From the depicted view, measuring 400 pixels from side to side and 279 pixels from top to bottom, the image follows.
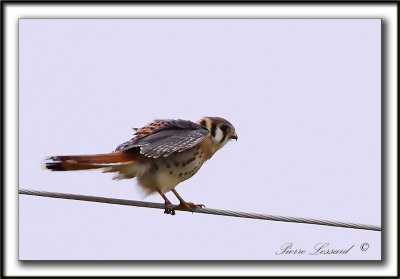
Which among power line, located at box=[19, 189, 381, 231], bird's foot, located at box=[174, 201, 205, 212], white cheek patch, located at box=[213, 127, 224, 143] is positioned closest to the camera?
power line, located at box=[19, 189, 381, 231]

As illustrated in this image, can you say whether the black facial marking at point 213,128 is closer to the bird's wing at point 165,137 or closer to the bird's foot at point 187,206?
the bird's wing at point 165,137

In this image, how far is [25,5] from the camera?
4.57 m

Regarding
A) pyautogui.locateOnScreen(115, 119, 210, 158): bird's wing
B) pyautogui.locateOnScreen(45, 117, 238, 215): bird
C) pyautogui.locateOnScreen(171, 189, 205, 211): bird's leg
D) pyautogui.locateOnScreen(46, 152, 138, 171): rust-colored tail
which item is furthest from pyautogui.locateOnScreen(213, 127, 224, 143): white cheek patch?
pyautogui.locateOnScreen(46, 152, 138, 171): rust-colored tail

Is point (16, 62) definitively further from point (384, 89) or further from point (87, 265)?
point (384, 89)

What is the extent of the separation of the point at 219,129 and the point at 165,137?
82 centimetres

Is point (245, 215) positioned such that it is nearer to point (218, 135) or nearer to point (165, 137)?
point (165, 137)

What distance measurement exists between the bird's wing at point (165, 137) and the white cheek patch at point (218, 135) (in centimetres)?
16

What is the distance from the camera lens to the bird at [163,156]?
4551 mm

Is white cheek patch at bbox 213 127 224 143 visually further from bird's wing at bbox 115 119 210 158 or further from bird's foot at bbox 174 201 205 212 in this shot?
bird's foot at bbox 174 201 205 212

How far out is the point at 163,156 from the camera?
480 cm

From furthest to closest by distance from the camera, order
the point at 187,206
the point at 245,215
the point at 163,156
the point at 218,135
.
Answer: the point at 218,135, the point at 187,206, the point at 163,156, the point at 245,215

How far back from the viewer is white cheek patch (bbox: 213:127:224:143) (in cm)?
547

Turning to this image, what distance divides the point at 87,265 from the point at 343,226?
1.72 m

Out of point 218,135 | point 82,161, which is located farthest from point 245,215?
point 218,135
